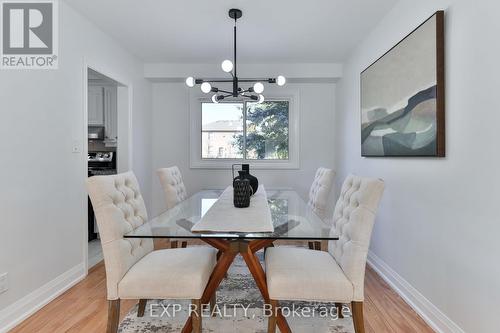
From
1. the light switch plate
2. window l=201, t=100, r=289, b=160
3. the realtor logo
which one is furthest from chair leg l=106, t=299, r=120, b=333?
window l=201, t=100, r=289, b=160

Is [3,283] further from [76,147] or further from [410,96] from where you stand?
[410,96]

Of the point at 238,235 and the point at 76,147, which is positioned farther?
the point at 76,147

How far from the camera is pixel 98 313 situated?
201 centimetres

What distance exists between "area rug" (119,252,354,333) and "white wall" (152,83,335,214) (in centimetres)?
225

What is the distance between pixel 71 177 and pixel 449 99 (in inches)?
118

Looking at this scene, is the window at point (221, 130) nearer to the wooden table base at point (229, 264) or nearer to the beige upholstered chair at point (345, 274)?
the wooden table base at point (229, 264)

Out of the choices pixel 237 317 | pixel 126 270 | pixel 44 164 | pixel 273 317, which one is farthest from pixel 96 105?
pixel 273 317

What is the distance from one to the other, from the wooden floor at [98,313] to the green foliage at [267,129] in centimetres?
239

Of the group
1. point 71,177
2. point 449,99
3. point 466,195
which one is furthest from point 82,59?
point 466,195

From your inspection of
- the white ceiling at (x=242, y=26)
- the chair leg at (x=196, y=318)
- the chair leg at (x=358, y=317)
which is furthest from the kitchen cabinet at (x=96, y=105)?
the chair leg at (x=358, y=317)

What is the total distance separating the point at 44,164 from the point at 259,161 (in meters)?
2.76

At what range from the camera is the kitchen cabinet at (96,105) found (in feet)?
13.5

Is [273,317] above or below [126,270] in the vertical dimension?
below

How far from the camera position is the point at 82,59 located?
2.68m
